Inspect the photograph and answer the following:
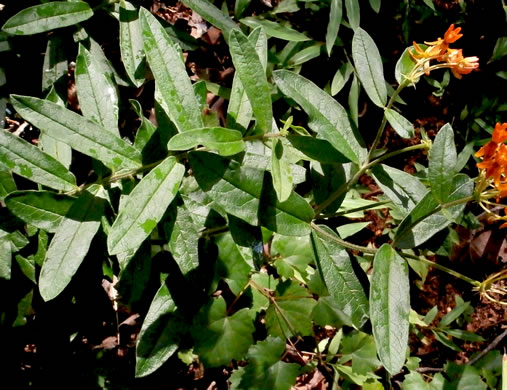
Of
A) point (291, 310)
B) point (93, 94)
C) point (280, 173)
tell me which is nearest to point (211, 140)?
point (280, 173)

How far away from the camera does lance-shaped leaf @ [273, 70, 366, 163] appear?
976mm

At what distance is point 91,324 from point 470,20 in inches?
78.7

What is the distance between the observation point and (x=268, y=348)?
154 centimetres

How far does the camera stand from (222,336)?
56.2 inches

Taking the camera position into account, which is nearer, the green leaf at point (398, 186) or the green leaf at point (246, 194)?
the green leaf at point (246, 194)

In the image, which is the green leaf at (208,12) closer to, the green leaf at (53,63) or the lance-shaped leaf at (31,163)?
the green leaf at (53,63)

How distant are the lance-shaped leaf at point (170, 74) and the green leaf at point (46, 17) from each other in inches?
12.3

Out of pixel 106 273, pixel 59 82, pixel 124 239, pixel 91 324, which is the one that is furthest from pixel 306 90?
pixel 91 324

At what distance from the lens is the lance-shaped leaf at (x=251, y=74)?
925 mm

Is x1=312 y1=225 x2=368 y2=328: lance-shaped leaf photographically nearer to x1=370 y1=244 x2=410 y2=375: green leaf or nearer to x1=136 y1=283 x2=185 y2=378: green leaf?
x1=370 y1=244 x2=410 y2=375: green leaf

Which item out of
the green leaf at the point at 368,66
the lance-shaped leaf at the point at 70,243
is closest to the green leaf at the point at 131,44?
the lance-shaped leaf at the point at 70,243

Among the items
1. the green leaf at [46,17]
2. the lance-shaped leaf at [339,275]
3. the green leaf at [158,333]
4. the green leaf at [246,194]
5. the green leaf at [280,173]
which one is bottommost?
the green leaf at [158,333]

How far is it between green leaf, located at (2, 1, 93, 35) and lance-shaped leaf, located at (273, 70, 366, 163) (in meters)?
0.54

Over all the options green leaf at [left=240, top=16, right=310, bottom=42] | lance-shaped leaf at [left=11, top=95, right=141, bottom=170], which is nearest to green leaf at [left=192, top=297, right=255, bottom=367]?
lance-shaped leaf at [left=11, top=95, right=141, bottom=170]
